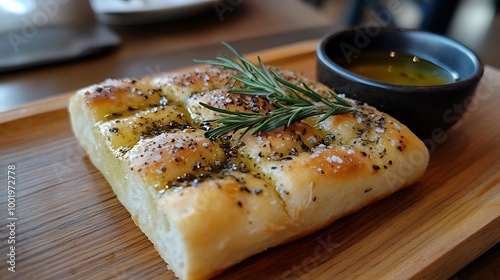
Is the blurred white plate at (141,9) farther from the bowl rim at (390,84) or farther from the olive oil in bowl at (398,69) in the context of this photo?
the olive oil in bowl at (398,69)

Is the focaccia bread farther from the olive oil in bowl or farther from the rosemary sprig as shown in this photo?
the olive oil in bowl

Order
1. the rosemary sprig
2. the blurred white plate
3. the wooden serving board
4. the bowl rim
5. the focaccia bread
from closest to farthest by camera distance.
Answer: the focaccia bread < the wooden serving board < the rosemary sprig < the bowl rim < the blurred white plate

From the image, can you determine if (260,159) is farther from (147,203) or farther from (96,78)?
(96,78)

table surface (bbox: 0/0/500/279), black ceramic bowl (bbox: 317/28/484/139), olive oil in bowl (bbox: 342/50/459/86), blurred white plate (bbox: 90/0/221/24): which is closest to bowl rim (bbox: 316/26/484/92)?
black ceramic bowl (bbox: 317/28/484/139)

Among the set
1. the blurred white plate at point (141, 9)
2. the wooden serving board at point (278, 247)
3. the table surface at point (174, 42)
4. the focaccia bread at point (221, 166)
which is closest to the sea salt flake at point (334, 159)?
the focaccia bread at point (221, 166)

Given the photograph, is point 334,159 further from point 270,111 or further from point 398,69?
point 398,69
